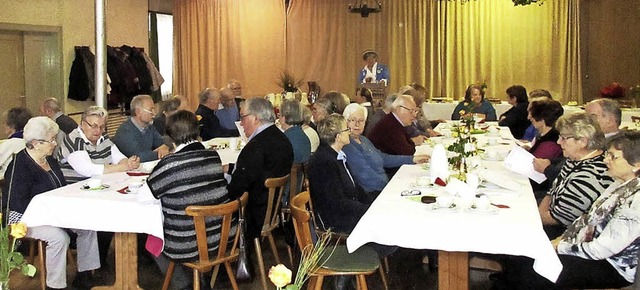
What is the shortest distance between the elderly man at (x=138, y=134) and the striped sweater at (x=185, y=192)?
5.58 feet

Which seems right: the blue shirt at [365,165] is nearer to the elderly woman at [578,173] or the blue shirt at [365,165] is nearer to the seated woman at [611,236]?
the elderly woman at [578,173]

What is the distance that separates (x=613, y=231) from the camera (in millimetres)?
3301

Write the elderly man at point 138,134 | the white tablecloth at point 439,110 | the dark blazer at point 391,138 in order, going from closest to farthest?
the elderly man at point 138,134
the dark blazer at point 391,138
the white tablecloth at point 439,110

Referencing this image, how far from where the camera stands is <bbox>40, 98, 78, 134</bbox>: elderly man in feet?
21.5

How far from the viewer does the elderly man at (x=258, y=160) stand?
4594mm

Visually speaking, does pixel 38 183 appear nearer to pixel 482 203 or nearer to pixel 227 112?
pixel 482 203

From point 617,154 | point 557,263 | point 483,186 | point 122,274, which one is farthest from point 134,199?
point 617,154

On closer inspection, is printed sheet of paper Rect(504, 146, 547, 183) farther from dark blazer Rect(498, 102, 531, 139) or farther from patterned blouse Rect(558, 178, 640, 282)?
dark blazer Rect(498, 102, 531, 139)

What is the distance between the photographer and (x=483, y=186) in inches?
164

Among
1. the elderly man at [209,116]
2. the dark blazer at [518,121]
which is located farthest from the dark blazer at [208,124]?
the dark blazer at [518,121]

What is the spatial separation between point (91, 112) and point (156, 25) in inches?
291

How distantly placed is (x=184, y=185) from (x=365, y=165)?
4.79ft

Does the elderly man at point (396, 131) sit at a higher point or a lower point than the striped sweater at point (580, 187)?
higher

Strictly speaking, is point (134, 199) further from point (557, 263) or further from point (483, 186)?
point (557, 263)
